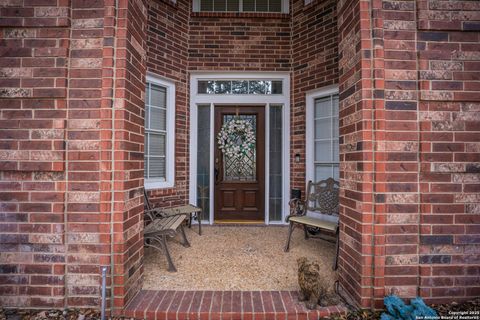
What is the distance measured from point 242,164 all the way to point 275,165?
59 cm

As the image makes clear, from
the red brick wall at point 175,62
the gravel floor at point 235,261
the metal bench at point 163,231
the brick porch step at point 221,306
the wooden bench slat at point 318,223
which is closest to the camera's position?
the brick porch step at point 221,306

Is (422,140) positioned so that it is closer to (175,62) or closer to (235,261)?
(235,261)

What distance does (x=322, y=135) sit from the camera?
169 inches

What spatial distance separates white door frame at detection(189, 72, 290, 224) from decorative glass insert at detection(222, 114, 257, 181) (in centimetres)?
22

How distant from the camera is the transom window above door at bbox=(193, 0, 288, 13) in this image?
181 inches

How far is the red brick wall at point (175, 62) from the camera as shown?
4.11m

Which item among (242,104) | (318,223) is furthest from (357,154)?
(242,104)

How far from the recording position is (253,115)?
477cm

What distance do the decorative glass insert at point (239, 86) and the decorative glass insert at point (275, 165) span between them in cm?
35

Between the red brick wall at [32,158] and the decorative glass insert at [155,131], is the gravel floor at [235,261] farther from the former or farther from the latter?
the decorative glass insert at [155,131]

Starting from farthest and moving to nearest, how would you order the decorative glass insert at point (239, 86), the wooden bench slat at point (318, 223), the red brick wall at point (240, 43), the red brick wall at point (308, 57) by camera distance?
the decorative glass insert at point (239, 86), the red brick wall at point (240, 43), the red brick wall at point (308, 57), the wooden bench slat at point (318, 223)

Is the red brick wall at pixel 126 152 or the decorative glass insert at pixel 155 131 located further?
the decorative glass insert at pixel 155 131

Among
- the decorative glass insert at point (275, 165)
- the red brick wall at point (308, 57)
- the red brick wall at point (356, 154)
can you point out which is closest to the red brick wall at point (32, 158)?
the red brick wall at point (356, 154)

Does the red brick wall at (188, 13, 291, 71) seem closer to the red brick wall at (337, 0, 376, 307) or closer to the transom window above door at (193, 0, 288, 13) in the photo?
the transom window above door at (193, 0, 288, 13)
